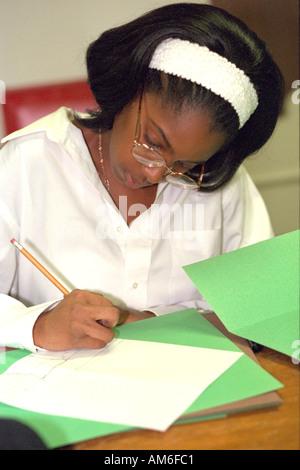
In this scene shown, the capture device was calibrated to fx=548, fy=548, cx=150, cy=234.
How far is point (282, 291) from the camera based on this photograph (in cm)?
78

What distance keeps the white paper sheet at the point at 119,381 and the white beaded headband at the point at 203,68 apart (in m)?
0.42

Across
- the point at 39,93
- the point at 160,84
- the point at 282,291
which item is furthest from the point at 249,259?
the point at 39,93

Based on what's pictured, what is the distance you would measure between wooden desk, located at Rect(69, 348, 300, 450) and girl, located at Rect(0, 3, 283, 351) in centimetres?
22

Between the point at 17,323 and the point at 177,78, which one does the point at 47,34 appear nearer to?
the point at 177,78

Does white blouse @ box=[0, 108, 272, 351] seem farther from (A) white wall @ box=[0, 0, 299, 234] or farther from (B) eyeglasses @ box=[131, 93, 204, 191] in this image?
(A) white wall @ box=[0, 0, 299, 234]

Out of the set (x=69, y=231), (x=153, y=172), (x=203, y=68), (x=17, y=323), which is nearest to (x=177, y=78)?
(x=203, y=68)

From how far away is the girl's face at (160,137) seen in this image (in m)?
0.88

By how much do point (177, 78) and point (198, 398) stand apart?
1.69 feet

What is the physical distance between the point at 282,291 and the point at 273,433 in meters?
0.25

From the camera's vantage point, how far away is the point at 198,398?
62 centimetres

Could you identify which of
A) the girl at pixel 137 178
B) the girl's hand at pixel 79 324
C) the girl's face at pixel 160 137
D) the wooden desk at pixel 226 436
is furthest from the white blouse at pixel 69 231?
the wooden desk at pixel 226 436

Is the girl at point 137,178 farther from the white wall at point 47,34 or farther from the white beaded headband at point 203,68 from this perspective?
the white wall at point 47,34

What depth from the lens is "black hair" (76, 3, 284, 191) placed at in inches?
34.9

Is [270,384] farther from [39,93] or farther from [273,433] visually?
[39,93]
